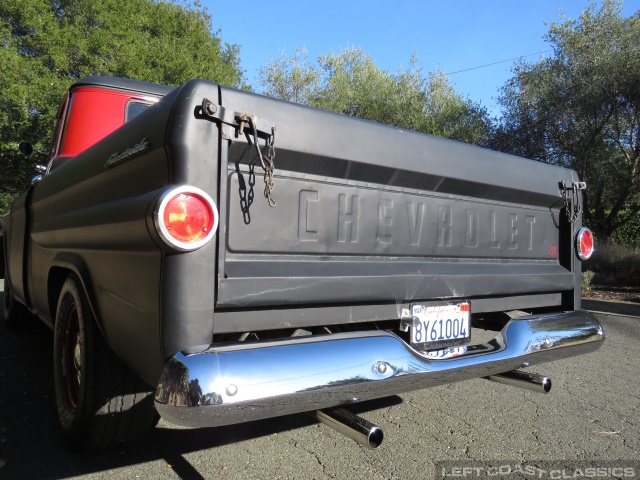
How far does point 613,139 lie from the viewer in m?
10.9

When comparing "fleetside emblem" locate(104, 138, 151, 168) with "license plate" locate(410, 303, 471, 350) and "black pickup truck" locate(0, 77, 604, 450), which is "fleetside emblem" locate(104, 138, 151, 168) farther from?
"license plate" locate(410, 303, 471, 350)

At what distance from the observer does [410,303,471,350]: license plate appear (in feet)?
8.07

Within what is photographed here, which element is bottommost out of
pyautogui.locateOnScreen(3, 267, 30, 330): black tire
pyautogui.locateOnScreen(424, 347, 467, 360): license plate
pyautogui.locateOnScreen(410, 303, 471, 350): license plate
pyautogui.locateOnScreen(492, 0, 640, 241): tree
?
pyautogui.locateOnScreen(3, 267, 30, 330): black tire

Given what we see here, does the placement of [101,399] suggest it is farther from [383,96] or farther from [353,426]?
[383,96]

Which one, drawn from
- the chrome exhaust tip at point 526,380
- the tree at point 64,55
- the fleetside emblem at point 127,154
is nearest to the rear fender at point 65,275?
the fleetside emblem at point 127,154

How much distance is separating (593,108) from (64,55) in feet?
46.5

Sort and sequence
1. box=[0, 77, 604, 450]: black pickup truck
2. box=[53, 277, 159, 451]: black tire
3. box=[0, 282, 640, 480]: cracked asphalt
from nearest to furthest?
box=[0, 77, 604, 450]: black pickup truck
box=[53, 277, 159, 451]: black tire
box=[0, 282, 640, 480]: cracked asphalt

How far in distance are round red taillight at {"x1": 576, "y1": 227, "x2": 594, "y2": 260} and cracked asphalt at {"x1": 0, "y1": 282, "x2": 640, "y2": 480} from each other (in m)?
Result: 1.12

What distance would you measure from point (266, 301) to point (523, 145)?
38.2 ft

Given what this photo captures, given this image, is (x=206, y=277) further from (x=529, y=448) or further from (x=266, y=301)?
(x=529, y=448)

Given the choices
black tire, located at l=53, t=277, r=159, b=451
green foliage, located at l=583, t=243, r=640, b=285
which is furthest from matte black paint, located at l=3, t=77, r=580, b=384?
green foliage, located at l=583, t=243, r=640, b=285

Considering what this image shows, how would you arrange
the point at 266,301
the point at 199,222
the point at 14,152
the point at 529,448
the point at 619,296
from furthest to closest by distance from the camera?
1. the point at 14,152
2. the point at 619,296
3. the point at 529,448
4. the point at 266,301
5. the point at 199,222

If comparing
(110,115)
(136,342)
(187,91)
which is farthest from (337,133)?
(110,115)

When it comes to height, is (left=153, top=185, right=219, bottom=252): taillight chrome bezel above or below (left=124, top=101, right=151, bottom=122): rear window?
below
